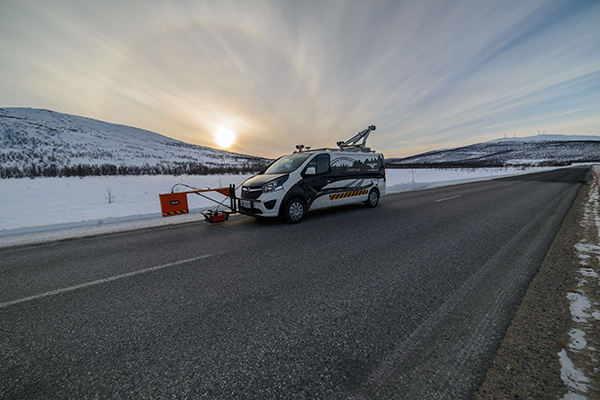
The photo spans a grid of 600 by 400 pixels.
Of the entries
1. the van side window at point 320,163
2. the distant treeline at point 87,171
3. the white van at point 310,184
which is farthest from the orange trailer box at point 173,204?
the distant treeline at point 87,171

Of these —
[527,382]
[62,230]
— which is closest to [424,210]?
[527,382]

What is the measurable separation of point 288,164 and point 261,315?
5078 mm

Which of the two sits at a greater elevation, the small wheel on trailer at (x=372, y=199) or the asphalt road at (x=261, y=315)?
the small wheel on trailer at (x=372, y=199)

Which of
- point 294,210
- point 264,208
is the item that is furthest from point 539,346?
point 264,208

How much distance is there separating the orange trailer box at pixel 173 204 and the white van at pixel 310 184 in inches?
76.4

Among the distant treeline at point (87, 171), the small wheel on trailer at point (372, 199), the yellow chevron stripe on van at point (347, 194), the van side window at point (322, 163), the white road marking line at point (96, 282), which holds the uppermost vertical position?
the distant treeline at point (87, 171)

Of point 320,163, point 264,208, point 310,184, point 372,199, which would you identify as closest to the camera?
point 264,208

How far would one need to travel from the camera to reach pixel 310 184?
6.70 meters

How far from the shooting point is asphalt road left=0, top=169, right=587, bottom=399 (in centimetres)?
166

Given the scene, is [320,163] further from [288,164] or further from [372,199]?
[372,199]

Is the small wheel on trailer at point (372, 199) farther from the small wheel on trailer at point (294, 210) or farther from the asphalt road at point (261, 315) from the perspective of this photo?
the asphalt road at point (261, 315)

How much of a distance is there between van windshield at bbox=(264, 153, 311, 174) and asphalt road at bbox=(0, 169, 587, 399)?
2543mm

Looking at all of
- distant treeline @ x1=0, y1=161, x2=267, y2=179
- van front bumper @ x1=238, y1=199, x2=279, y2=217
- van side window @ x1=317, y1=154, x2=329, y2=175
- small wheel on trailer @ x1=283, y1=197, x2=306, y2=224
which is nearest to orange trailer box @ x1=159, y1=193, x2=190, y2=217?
van front bumper @ x1=238, y1=199, x2=279, y2=217

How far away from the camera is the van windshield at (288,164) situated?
6.66m
